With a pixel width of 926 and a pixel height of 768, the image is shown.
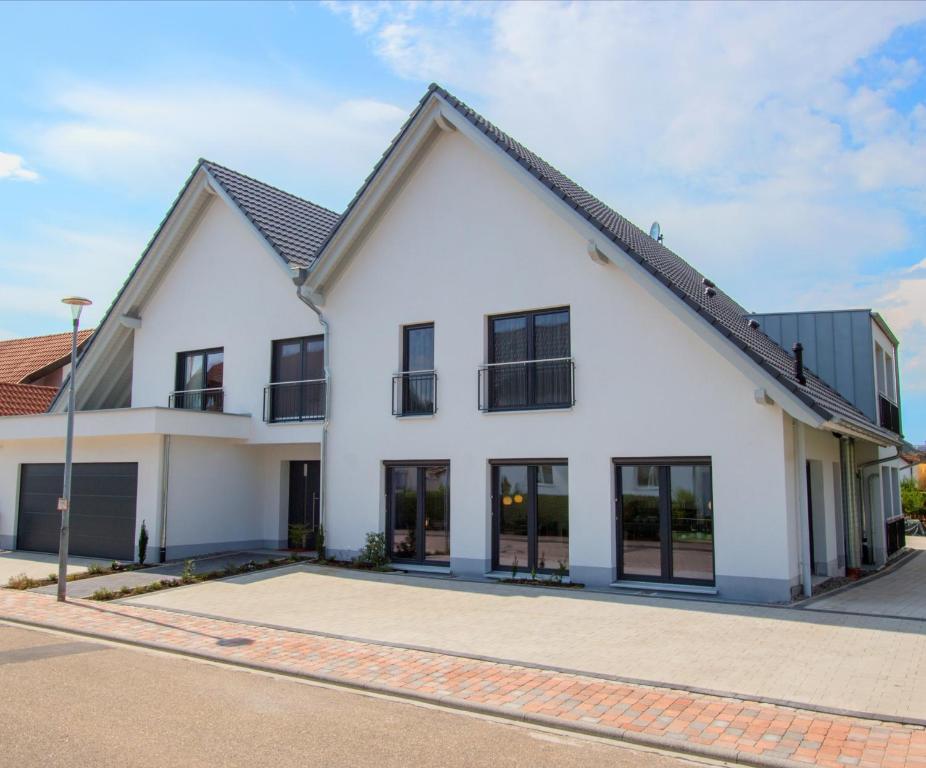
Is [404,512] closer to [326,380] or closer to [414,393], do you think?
[414,393]

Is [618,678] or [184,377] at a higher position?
[184,377]

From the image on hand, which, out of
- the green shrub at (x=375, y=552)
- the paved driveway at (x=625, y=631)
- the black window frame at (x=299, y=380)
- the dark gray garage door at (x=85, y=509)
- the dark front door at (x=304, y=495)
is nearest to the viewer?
Answer: the paved driveway at (x=625, y=631)

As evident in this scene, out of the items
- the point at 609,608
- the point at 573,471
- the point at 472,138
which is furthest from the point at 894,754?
the point at 472,138

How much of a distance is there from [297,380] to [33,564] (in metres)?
6.39

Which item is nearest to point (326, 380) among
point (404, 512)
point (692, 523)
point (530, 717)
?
point (404, 512)

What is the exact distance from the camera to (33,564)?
1595 centimetres

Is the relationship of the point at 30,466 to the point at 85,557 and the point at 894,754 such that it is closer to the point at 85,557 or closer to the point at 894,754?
the point at 85,557

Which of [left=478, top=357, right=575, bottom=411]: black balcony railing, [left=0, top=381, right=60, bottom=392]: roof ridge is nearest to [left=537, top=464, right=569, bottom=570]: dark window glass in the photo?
[left=478, top=357, right=575, bottom=411]: black balcony railing

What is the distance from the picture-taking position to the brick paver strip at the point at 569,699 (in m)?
5.48

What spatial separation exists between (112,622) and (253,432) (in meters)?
7.08

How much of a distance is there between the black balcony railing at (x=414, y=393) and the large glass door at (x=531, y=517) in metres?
1.83

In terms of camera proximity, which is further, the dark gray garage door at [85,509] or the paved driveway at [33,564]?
the dark gray garage door at [85,509]

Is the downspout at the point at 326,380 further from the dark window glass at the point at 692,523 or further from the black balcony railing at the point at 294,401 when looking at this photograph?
the dark window glass at the point at 692,523

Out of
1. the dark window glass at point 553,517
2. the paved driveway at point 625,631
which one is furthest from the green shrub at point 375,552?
the dark window glass at point 553,517
